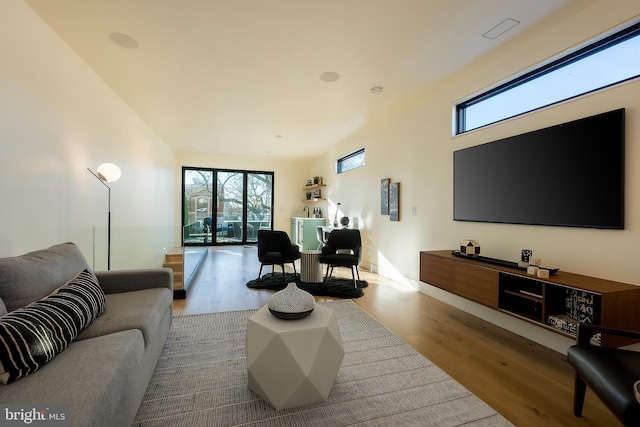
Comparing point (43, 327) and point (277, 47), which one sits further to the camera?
point (277, 47)

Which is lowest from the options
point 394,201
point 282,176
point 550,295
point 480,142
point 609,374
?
point 609,374

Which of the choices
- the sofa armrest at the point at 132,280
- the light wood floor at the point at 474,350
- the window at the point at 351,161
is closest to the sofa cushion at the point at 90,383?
the sofa armrest at the point at 132,280

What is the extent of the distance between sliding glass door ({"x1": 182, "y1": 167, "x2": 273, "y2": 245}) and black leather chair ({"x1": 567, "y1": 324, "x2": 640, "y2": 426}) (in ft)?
25.4

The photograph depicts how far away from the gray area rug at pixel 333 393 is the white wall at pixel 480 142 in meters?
1.33

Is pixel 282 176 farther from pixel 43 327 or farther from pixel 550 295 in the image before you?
pixel 43 327

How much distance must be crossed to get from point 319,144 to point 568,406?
596 centimetres

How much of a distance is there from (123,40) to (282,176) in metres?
6.24

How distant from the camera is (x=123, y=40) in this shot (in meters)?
2.60

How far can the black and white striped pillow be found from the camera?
3.60 ft

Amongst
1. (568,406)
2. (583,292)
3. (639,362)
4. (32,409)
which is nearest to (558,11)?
(583,292)

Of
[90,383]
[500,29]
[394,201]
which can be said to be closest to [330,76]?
[500,29]

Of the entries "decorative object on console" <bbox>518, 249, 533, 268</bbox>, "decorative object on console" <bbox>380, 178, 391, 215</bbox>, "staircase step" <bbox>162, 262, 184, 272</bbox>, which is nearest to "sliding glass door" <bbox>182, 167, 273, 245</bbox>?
"staircase step" <bbox>162, 262, 184, 272</bbox>

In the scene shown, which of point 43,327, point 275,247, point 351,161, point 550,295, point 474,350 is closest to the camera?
point 43,327

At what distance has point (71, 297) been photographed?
1552 mm
